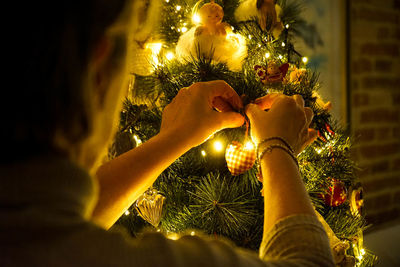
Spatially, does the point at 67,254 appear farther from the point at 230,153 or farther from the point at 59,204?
the point at 230,153

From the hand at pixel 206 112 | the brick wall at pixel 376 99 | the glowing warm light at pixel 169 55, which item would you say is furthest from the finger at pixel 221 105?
the brick wall at pixel 376 99

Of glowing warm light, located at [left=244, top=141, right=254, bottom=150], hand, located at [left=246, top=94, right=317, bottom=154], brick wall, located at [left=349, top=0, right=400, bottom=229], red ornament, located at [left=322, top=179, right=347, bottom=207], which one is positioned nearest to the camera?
hand, located at [left=246, top=94, right=317, bottom=154]

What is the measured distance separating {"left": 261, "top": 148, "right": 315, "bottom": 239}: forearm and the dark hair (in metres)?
0.25

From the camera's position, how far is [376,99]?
1.63 m

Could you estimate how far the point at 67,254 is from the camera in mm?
287

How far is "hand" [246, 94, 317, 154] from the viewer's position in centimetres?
51

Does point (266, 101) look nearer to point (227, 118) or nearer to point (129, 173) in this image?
point (227, 118)

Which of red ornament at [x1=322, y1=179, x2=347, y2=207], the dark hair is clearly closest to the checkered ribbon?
red ornament at [x1=322, y1=179, x2=347, y2=207]

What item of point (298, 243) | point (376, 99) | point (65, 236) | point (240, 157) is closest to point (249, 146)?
point (240, 157)

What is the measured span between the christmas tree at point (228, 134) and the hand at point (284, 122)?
8 centimetres

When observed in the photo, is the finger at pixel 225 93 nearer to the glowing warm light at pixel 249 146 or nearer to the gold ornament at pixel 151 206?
the glowing warm light at pixel 249 146

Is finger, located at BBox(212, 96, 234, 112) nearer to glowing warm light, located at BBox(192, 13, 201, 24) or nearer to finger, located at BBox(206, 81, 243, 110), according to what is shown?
finger, located at BBox(206, 81, 243, 110)

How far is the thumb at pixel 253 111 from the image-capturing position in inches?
21.8

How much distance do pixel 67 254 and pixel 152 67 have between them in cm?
49
